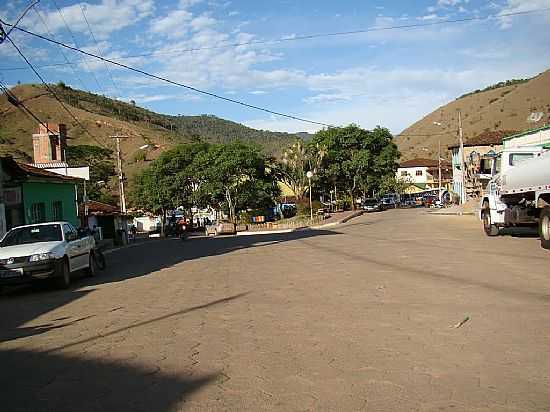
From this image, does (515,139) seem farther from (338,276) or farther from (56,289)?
(56,289)

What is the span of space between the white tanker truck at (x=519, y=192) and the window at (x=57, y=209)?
1968cm

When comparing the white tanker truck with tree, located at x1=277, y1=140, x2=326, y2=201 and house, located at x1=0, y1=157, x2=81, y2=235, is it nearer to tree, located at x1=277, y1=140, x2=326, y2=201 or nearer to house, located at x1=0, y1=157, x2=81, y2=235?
house, located at x1=0, y1=157, x2=81, y2=235

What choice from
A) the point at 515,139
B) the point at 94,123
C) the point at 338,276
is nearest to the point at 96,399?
the point at 338,276

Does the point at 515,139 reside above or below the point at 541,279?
above

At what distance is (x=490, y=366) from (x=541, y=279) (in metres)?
5.70

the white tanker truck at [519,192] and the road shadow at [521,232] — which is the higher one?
the white tanker truck at [519,192]

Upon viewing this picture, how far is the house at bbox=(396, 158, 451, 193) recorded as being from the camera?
4245 inches

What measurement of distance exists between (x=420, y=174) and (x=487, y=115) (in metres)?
16.2

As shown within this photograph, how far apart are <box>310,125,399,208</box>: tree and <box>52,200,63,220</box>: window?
3806 cm

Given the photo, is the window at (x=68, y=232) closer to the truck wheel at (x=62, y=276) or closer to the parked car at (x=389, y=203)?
the truck wheel at (x=62, y=276)

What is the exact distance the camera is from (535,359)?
5.71 metres

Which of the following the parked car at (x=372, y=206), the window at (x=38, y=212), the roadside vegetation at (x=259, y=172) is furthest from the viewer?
the parked car at (x=372, y=206)

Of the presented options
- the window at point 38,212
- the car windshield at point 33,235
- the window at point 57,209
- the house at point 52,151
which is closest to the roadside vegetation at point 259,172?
the house at point 52,151

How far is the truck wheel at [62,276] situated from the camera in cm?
1314
